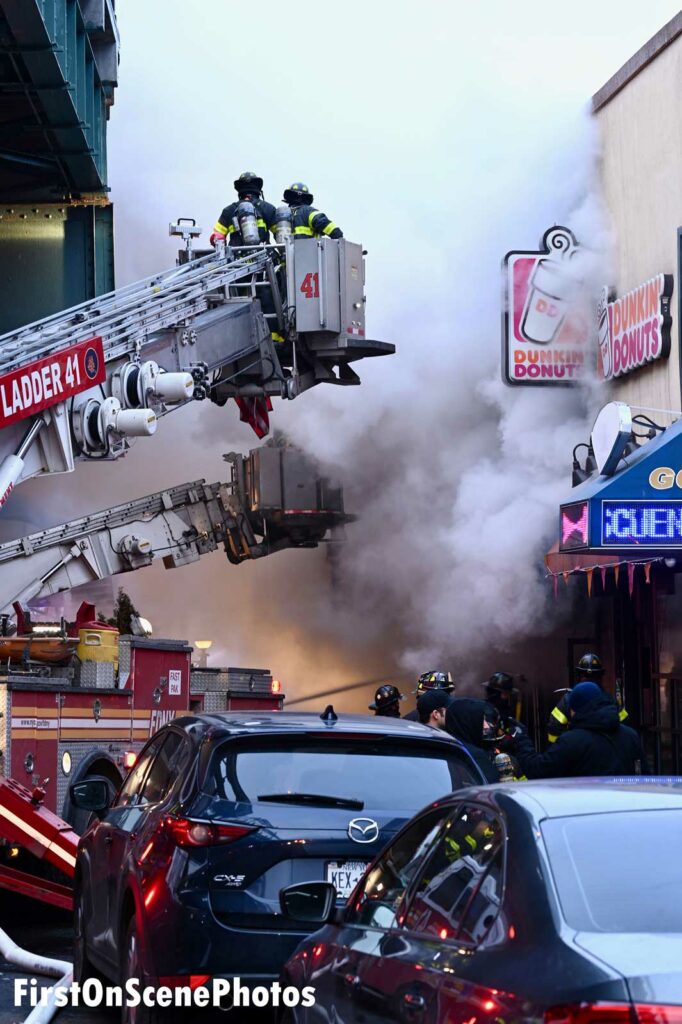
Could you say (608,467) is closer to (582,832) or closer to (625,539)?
(625,539)

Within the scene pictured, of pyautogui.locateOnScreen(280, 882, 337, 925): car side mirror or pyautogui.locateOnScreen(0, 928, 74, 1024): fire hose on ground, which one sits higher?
pyautogui.locateOnScreen(280, 882, 337, 925): car side mirror

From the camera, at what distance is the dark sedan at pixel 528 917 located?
3078mm

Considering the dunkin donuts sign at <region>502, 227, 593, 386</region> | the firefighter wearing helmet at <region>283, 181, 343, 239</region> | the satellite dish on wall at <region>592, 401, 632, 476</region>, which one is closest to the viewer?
the satellite dish on wall at <region>592, 401, 632, 476</region>

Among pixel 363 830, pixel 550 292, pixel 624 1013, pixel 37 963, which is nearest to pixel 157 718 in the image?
pixel 37 963

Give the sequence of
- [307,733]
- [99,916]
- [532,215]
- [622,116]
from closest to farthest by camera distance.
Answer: [307,733] < [99,916] < [622,116] < [532,215]

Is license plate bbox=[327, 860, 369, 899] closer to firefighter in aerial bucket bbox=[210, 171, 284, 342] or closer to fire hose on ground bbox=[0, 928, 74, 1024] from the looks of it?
fire hose on ground bbox=[0, 928, 74, 1024]

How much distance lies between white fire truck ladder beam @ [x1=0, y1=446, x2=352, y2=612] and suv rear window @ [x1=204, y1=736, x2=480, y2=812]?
1218cm

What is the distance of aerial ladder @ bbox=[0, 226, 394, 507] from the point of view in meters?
15.1

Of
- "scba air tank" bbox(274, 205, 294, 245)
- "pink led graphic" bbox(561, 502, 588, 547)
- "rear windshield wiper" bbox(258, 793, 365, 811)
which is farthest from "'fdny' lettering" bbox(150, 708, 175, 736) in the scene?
"rear windshield wiper" bbox(258, 793, 365, 811)

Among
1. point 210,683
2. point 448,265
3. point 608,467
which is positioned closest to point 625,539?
point 608,467

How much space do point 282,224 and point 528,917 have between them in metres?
16.4

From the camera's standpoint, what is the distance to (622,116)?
17.2 metres

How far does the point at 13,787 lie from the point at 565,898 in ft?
24.7

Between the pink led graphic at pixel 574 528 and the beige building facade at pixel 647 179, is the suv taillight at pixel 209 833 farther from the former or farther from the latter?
the beige building facade at pixel 647 179
